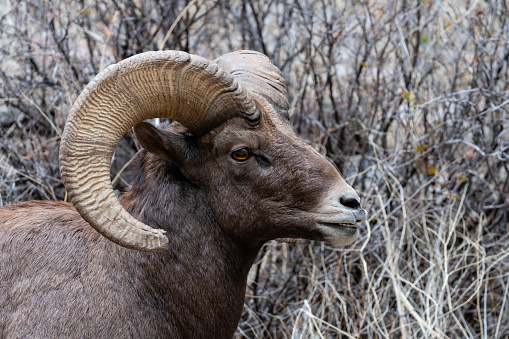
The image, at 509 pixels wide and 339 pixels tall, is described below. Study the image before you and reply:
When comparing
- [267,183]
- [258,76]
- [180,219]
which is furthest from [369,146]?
[180,219]

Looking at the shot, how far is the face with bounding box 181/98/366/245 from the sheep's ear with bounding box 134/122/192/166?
2.5 inches

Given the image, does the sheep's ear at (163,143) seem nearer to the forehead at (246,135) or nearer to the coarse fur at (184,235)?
the coarse fur at (184,235)

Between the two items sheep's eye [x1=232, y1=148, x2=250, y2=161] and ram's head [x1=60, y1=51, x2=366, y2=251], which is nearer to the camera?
ram's head [x1=60, y1=51, x2=366, y2=251]

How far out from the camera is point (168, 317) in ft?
11.1

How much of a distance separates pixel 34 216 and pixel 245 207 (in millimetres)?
1198

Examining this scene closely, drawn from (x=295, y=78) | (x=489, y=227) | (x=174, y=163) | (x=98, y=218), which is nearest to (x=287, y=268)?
(x=489, y=227)

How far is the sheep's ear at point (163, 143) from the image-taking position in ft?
10.7

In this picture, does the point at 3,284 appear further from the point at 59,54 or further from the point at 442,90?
the point at 442,90

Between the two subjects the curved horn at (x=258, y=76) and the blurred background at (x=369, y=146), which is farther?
the blurred background at (x=369, y=146)

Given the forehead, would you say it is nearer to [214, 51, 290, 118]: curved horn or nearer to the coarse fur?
the coarse fur

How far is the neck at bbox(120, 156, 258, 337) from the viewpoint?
3.38 metres

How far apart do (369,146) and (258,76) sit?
3592mm

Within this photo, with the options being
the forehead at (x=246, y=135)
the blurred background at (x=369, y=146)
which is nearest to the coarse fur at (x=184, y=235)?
the forehead at (x=246, y=135)

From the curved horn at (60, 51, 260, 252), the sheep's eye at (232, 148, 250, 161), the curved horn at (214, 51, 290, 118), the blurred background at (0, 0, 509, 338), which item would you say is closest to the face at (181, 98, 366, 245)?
the sheep's eye at (232, 148, 250, 161)
